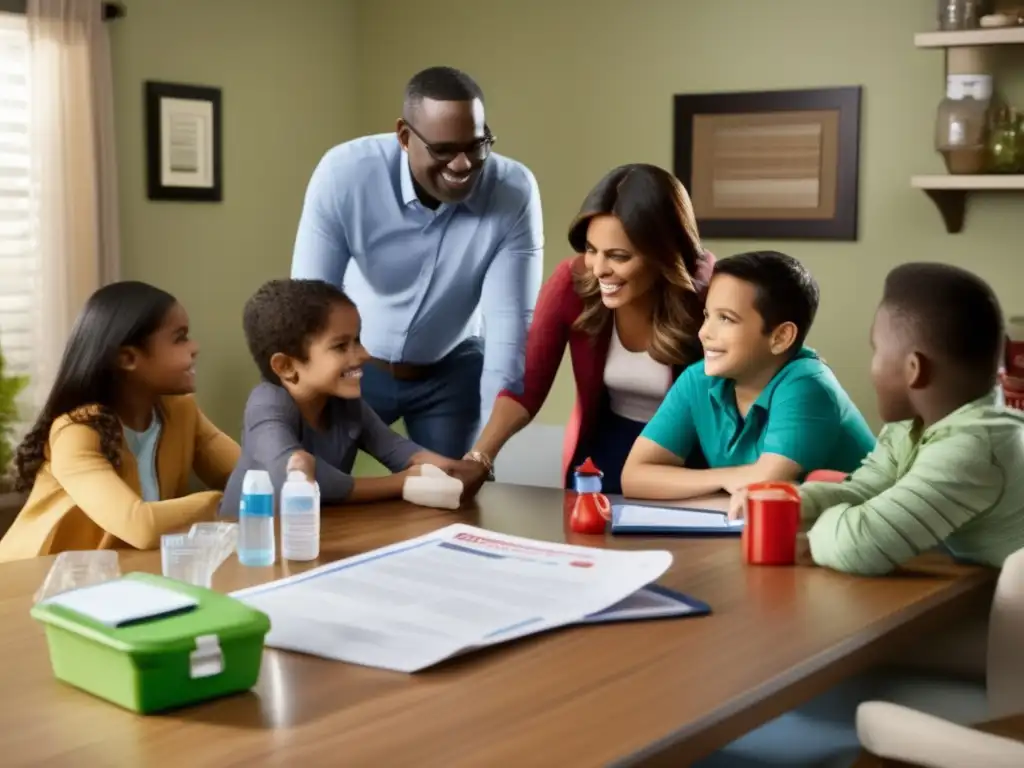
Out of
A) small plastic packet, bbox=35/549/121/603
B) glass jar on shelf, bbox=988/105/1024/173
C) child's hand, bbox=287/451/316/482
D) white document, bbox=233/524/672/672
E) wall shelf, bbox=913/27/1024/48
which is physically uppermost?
wall shelf, bbox=913/27/1024/48

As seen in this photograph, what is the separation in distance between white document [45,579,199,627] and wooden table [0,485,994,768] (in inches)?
3.1

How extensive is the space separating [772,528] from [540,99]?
10.6ft

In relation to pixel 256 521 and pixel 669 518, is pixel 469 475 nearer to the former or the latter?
pixel 669 518

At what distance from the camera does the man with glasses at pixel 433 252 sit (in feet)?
9.27

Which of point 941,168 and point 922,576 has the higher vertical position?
point 941,168

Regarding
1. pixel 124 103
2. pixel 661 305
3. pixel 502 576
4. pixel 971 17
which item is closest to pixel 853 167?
pixel 971 17

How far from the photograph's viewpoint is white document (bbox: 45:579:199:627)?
1.29 m

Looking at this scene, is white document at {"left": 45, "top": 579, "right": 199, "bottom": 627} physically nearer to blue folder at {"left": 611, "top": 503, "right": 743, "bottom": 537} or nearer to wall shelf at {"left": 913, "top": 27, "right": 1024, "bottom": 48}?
blue folder at {"left": 611, "top": 503, "right": 743, "bottom": 537}

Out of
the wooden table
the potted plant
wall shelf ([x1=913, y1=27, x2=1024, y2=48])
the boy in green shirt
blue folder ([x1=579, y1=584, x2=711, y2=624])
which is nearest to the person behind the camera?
the wooden table

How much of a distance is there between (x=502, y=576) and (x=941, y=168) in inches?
114

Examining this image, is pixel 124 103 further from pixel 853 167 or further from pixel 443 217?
pixel 853 167

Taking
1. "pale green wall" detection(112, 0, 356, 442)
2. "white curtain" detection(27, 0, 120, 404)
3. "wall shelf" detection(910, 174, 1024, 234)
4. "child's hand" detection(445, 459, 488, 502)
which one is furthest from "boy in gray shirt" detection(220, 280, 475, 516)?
"pale green wall" detection(112, 0, 356, 442)

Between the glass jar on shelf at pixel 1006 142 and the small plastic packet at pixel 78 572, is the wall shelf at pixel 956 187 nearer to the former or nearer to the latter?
the glass jar on shelf at pixel 1006 142

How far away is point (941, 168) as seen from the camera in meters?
4.14
